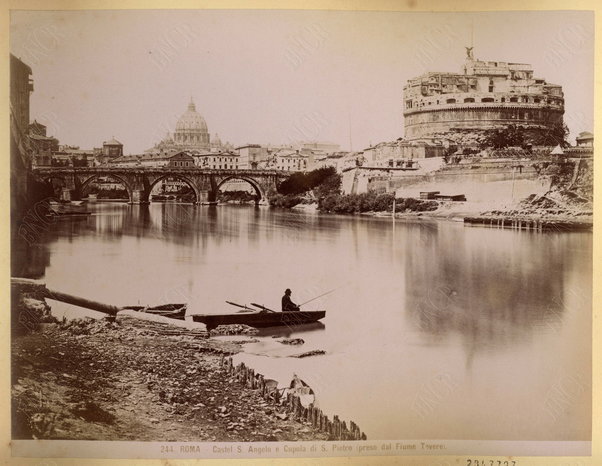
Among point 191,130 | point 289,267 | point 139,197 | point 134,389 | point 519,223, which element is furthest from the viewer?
point 139,197

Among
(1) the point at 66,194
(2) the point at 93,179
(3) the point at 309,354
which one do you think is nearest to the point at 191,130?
(2) the point at 93,179

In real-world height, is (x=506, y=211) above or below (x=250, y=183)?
below

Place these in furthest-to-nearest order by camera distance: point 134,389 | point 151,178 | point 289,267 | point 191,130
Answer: point 151,178 < point 289,267 < point 191,130 < point 134,389

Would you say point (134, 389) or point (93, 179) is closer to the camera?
point (134, 389)
